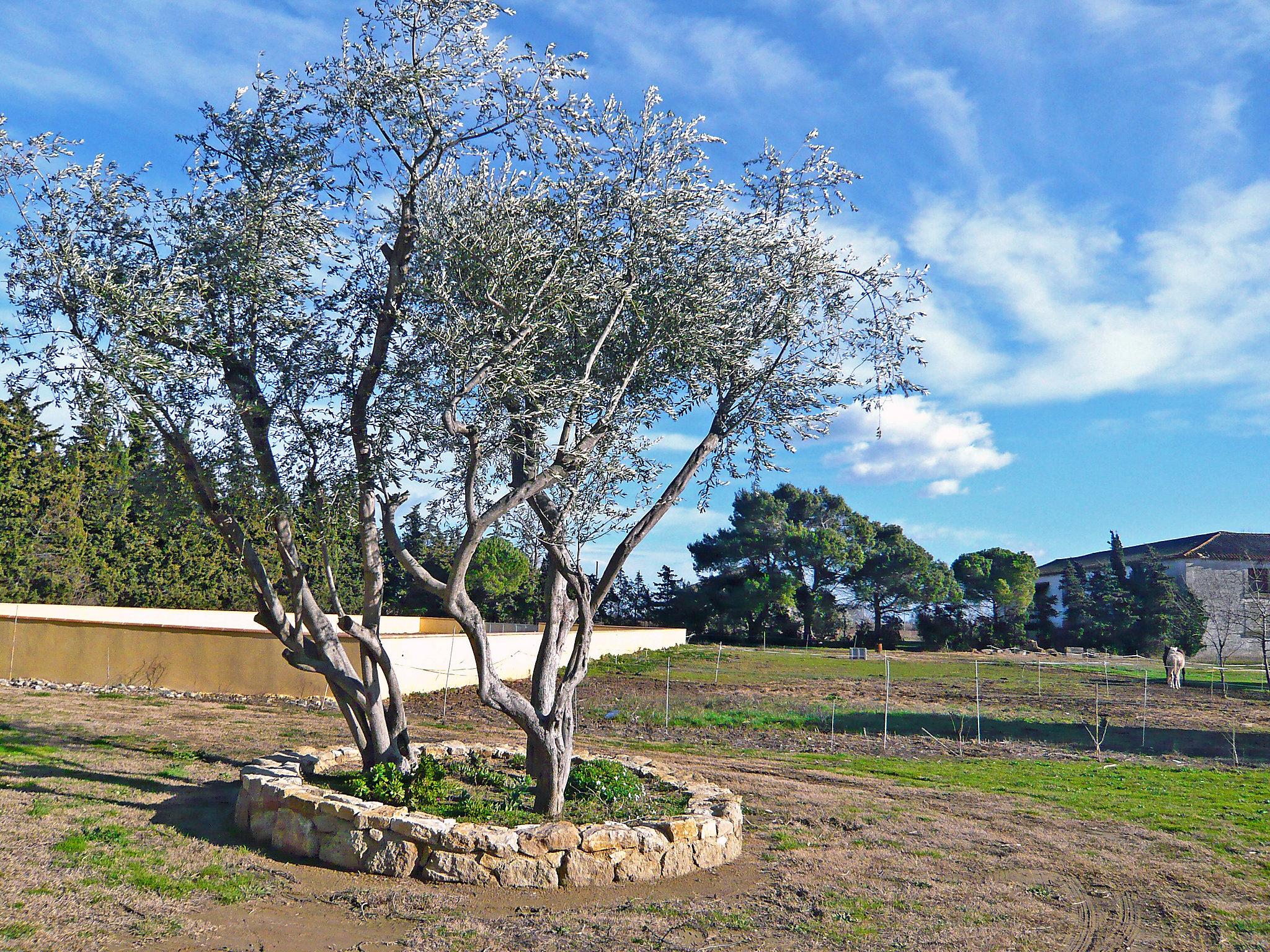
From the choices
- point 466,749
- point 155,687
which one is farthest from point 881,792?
point 155,687

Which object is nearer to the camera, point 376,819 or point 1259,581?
point 376,819

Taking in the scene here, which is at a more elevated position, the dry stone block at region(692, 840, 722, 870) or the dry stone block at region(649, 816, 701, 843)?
the dry stone block at region(649, 816, 701, 843)

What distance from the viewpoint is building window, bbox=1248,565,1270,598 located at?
41000 mm

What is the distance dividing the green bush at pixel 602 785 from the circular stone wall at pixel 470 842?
915 mm

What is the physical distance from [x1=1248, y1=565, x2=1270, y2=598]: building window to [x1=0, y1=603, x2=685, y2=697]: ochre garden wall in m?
35.8

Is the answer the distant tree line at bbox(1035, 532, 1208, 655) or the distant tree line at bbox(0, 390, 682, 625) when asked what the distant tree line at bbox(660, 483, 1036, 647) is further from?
the distant tree line at bbox(0, 390, 682, 625)

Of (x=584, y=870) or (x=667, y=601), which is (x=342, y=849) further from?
(x=667, y=601)

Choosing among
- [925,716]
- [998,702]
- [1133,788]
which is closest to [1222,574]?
[998,702]

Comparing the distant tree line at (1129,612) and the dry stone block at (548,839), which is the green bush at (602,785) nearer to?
the dry stone block at (548,839)

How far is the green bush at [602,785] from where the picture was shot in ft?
30.0

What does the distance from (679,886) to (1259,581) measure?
176 feet

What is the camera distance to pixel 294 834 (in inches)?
301

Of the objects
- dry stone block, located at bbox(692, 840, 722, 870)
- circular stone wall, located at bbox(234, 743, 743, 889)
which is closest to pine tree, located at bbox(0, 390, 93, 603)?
circular stone wall, located at bbox(234, 743, 743, 889)

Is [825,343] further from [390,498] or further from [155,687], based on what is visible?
[155,687]
